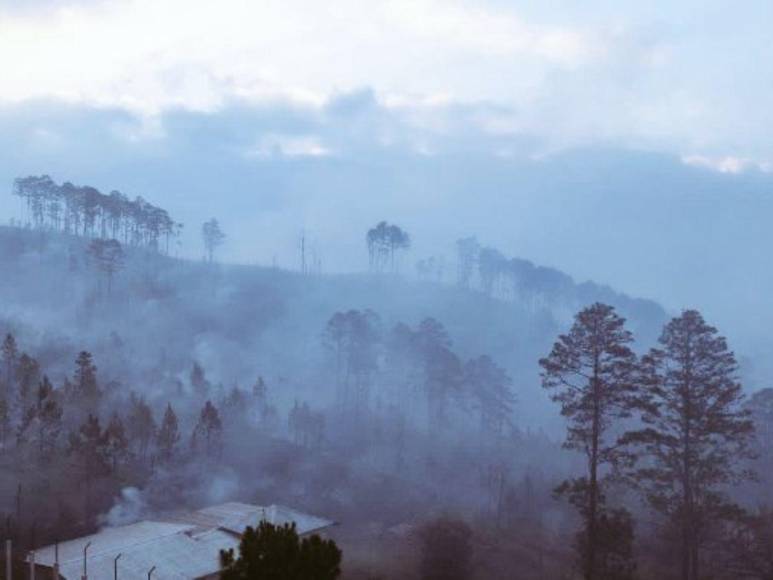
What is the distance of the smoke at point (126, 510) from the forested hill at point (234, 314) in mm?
25702

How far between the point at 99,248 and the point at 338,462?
2069 inches

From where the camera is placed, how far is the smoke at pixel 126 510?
170 feet

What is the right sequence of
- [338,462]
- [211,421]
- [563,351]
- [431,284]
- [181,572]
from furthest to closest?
[431,284]
[338,462]
[211,421]
[181,572]
[563,351]

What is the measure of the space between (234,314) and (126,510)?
237 ft

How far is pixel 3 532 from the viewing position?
46.3 meters

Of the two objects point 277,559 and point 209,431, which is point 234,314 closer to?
point 209,431

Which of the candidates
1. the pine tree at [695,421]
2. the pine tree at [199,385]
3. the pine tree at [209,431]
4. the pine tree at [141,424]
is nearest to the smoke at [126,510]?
Result: the pine tree at [141,424]

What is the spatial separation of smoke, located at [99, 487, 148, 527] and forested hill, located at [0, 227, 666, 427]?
2570 cm

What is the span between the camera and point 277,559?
1909 centimetres

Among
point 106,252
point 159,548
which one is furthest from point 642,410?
point 106,252

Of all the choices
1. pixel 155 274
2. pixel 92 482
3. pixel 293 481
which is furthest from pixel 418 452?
pixel 155 274

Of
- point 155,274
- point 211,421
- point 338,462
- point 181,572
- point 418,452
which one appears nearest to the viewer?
point 181,572

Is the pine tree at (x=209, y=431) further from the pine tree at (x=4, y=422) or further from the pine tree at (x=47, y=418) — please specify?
the pine tree at (x=4, y=422)

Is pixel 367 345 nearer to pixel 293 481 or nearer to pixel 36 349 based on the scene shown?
pixel 293 481
